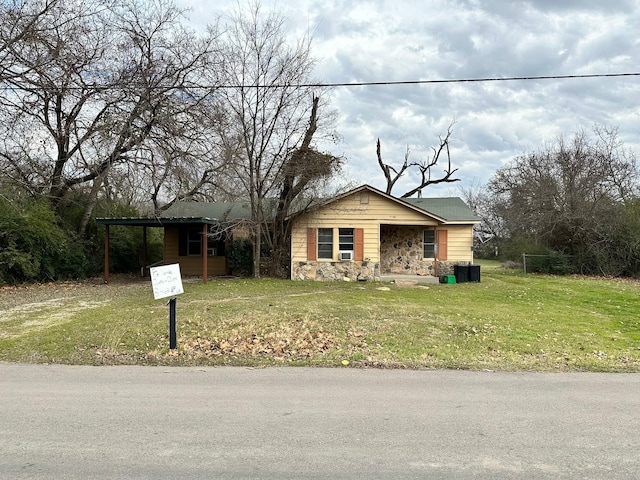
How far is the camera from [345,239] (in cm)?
1962

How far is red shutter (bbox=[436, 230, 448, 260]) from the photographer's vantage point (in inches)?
872

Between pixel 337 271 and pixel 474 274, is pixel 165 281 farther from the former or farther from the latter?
pixel 474 274

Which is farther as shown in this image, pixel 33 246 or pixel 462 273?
pixel 462 273

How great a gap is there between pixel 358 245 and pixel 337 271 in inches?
57.3

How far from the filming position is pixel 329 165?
62.3 ft

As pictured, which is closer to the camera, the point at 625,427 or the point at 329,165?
the point at 625,427

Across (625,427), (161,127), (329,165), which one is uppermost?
(161,127)

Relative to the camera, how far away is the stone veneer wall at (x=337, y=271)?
1934 cm

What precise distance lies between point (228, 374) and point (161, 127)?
15.5 m

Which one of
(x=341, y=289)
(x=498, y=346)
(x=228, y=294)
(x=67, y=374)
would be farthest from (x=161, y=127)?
(x=498, y=346)

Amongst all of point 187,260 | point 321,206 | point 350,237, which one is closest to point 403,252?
point 350,237

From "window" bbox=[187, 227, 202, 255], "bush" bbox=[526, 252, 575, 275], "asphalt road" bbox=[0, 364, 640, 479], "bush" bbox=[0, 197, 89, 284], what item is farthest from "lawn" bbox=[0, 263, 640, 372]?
"bush" bbox=[526, 252, 575, 275]

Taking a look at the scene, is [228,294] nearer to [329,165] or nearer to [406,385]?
[329,165]

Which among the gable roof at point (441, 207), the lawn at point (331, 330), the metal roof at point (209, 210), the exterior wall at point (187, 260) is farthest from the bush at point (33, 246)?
the gable roof at point (441, 207)
